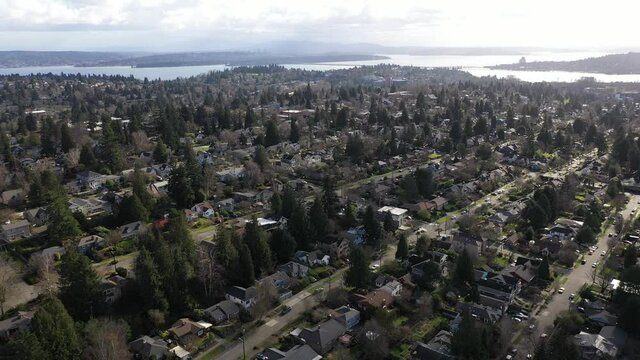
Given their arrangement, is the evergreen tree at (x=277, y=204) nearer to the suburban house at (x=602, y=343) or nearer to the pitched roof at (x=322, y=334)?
the pitched roof at (x=322, y=334)

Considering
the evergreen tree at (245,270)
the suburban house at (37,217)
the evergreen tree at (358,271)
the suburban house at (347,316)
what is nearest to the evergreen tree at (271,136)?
the suburban house at (37,217)

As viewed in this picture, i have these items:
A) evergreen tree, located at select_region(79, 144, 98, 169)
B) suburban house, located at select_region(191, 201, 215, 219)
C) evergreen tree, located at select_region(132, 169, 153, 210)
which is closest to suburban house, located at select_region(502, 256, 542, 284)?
suburban house, located at select_region(191, 201, 215, 219)

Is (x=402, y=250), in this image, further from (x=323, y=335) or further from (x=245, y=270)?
(x=245, y=270)

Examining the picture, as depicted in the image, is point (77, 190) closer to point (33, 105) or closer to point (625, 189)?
point (625, 189)

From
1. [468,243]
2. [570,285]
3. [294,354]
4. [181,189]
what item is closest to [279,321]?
[294,354]

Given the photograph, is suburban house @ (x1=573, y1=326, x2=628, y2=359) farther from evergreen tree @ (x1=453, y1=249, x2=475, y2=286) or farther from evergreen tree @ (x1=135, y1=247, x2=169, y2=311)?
evergreen tree @ (x1=135, y1=247, x2=169, y2=311)

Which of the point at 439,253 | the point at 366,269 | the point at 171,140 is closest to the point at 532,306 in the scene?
the point at 439,253
